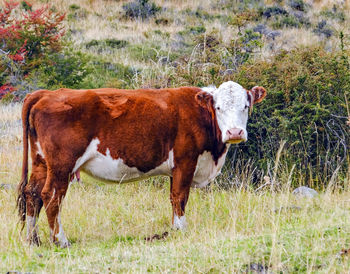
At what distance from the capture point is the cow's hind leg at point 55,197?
19.2ft

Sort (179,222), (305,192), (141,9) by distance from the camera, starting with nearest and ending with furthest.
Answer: (179,222)
(305,192)
(141,9)

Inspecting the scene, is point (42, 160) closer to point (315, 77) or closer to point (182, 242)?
point (182, 242)

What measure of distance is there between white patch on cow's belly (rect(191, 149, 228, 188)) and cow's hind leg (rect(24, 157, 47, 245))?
70.4 inches

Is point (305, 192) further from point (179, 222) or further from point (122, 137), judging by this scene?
point (122, 137)

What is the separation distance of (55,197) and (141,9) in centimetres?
2368

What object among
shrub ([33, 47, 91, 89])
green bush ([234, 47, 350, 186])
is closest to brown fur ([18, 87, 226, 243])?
green bush ([234, 47, 350, 186])

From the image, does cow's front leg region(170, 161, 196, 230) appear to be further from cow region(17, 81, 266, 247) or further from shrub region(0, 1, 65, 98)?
shrub region(0, 1, 65, 98)

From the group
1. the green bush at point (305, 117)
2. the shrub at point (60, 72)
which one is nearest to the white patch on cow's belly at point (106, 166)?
the green bush at point (305, 117)

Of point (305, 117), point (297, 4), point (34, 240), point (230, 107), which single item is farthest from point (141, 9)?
point (34, 240)

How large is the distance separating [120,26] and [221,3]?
7.36m

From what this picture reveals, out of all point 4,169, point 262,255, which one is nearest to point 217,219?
point 262,255

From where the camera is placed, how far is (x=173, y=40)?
22578mm

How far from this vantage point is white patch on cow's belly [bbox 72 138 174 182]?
594cm

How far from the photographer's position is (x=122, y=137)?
6.05 meters
